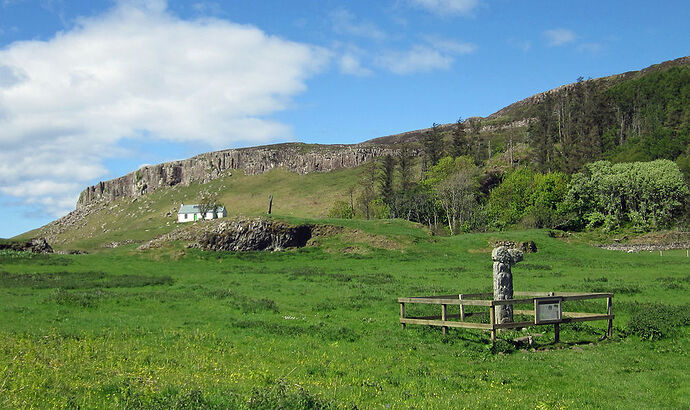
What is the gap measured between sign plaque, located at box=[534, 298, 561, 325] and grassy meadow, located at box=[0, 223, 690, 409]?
3.08 ft

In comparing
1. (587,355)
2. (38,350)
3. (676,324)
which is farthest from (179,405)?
(676,324)

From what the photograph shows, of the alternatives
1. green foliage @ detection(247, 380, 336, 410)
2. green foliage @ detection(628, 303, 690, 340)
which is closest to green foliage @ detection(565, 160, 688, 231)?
green foliage @ detection(628, 303, 690, 340)

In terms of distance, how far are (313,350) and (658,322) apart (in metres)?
13.5

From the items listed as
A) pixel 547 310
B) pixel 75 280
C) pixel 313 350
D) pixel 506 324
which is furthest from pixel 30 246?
pixel 547 310

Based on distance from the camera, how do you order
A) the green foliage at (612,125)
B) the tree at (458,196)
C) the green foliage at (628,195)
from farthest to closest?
the green foliage at (612,125), the tree at (458,196), the green foliage at (628,195)

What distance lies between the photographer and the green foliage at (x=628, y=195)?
85812mm

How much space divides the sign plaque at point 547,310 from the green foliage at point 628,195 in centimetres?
7698

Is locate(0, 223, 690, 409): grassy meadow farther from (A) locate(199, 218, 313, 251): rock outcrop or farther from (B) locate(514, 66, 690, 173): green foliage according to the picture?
(B) locate(514, 66, 690, 173): green foliage

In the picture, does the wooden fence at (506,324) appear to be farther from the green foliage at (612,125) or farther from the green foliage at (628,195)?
the green foliage at (612,125)

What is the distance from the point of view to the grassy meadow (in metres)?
11.4

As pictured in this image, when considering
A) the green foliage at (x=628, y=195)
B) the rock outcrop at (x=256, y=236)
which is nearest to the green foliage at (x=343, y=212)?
the green foliage at (x=628, y=195)

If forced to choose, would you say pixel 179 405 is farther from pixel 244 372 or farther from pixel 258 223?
pixel 258 223

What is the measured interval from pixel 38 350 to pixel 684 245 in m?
76.1

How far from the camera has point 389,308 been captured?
27.1 meters
